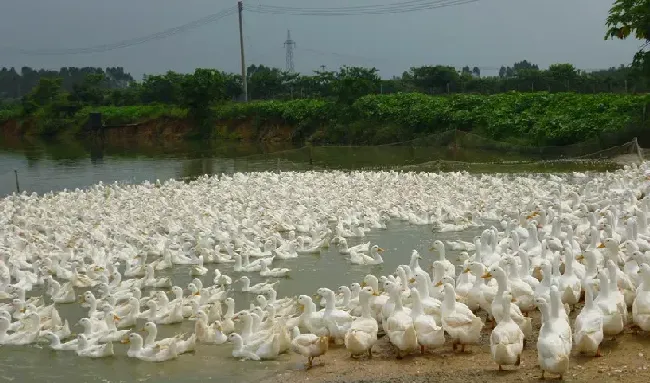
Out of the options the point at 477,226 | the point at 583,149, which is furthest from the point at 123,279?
the point at 583,149

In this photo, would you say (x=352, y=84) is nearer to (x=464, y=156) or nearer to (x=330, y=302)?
(x=464, y=156)

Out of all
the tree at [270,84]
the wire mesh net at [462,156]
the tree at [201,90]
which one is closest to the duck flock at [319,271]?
the wire mesh net at [462,156]

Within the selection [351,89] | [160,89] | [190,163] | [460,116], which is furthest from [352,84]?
[160,89]

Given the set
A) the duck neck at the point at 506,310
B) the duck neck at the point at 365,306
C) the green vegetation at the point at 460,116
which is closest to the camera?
the duck neck at the point at 506,310

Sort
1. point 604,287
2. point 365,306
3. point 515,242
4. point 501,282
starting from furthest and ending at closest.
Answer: point 515,242, point 365,306, point 501,282, point 604,287

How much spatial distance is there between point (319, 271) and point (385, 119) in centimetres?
3417

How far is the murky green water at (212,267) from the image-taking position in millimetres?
8617

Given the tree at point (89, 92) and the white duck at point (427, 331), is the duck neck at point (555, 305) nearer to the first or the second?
the white duck at point (427, 331)

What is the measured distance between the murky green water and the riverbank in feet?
17.8

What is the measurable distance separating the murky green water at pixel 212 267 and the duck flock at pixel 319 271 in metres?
0.18

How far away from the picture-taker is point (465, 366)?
754 centimetres

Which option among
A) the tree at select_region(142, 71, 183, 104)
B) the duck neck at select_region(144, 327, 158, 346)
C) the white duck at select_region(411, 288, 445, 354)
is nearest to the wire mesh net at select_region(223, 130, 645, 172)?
the duck neck at select_region(144, 327, 158, 346)

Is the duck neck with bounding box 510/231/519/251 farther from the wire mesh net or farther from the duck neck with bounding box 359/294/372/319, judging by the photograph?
the wire mesh net

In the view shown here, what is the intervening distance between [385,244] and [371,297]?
6.09 metres
